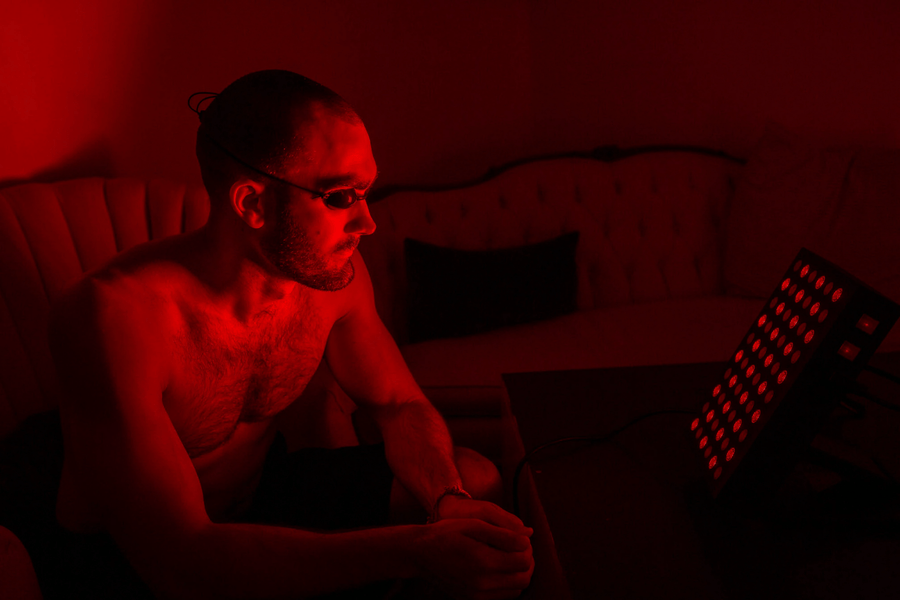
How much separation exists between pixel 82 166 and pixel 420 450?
1326mm

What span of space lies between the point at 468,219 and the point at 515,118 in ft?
2.48

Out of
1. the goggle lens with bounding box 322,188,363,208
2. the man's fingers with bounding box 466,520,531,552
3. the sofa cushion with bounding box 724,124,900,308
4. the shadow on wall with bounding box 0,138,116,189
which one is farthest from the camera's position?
the sofa cushion with bounding box 724,124,900,308

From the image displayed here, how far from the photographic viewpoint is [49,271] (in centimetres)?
146

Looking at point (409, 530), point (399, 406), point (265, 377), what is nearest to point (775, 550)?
point (409, 530)

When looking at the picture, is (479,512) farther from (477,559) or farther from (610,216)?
(610,216)

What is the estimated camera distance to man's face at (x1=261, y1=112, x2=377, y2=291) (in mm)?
985

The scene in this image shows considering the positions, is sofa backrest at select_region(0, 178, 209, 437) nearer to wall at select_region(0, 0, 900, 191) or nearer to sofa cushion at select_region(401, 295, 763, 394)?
wall at select_region(0, 0, 900, 191)

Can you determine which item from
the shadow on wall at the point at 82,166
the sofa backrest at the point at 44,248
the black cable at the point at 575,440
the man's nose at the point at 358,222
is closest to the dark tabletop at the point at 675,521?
the black cable at the point at 575,440

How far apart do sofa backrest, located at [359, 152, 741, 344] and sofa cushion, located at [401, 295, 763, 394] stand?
166 millimetres

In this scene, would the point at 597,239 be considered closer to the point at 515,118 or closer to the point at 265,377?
the point at 515,118

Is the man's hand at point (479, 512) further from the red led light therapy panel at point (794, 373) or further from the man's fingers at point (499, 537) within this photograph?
the red led light therapy panel at point (794, 373)

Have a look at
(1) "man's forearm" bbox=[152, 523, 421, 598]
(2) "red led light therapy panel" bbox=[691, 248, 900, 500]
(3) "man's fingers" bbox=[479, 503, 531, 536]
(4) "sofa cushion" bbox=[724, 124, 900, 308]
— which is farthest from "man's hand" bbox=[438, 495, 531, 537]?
(4) "sofa cushion" bbox=[724, 124, 900, 308]

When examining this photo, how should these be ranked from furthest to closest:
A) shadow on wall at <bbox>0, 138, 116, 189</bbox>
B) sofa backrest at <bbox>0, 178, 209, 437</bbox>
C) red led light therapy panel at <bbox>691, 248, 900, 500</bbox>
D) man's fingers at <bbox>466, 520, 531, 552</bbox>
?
shadow on wall at <bbox>0, 138, 116, 189</bbox> → sofa backrest at <bbox>0, 178, 209, 437</bbox> → man's fingers at <bbox>466, 520, 531, 552</bbox> → red led light therapy panel at <bbox>691, 248, 900, 500</bbox>

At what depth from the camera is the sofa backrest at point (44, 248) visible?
56.3 inches
